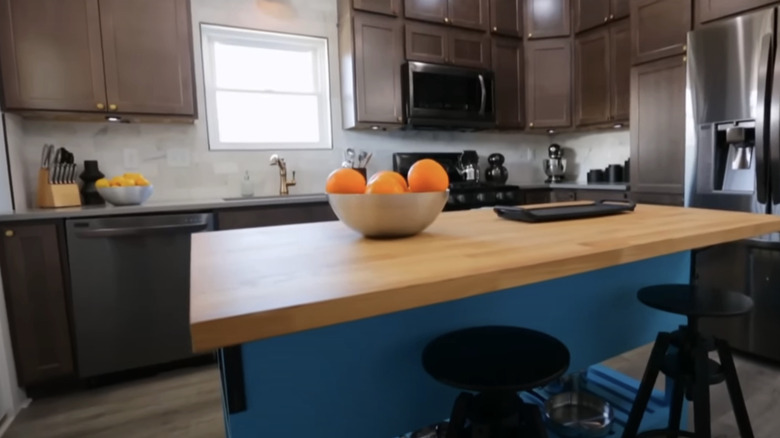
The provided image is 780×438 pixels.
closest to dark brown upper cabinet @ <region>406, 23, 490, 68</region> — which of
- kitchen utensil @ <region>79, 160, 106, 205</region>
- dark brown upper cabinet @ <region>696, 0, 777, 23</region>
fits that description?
dark brown upper cabinet @ <region>696, 0, 777, 23</region>

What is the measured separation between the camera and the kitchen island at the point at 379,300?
55cm

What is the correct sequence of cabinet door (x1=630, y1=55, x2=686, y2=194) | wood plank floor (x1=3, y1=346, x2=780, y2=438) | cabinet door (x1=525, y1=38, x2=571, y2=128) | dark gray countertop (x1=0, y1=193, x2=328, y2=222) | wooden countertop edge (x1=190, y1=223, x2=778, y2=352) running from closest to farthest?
1. wooden countertop edge (x1=190, y1=223, x2=778, y2=352)
2. wood plank floor (x1=3, y1=346, x2=780, y2=438)
3. dark gray countertop (x1=0, y1=193, x2=328, y2=222)
4. cabinet door (x1=630, y1=55, x2=686, y2=194)
5. cabinet door (x1=525, y1=38, x2=571, y2=128)

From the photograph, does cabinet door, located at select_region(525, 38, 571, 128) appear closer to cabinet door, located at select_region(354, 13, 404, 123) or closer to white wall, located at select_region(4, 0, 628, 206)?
white wall, located at select_region(4, 0, 628, 206)

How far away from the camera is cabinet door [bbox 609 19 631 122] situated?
322 cm

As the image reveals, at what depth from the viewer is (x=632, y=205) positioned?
1.38 metres

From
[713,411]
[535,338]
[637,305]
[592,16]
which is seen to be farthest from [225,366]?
[592,16]

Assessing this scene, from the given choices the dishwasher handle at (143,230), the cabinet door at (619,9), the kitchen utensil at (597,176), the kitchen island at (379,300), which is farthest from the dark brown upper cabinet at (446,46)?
the kitchen island at (379,300)

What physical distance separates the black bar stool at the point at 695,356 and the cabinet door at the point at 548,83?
2.74 meters

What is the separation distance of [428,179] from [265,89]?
8.82 ft

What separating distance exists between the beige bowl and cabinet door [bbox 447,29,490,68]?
9.05 feet

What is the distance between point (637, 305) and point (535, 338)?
2.22 ft

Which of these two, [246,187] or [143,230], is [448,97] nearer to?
[246,187]

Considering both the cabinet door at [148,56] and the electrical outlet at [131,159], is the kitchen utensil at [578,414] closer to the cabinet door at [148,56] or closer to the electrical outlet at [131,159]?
the cabinet door at [148,56]

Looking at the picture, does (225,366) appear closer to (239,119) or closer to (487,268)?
(487,268)
